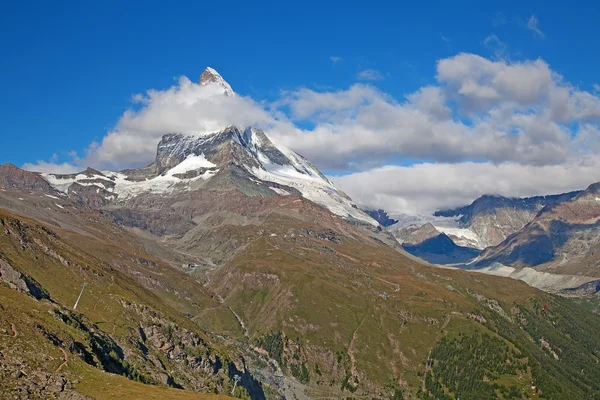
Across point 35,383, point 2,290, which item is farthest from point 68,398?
point 2,290

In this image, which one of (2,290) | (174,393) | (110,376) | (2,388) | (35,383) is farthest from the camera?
(2,290)

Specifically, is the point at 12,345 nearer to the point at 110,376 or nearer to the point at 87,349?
the point at 110,376

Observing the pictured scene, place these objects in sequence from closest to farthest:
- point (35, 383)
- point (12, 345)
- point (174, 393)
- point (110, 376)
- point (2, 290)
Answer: point (35, 383) → point (12, 345) → point (110, 376) → point (174, 393) → point (2, 290)

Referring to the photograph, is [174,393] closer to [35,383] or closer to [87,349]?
[87,349]

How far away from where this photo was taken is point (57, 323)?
189250 mm

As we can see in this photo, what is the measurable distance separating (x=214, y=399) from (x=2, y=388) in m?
66.4

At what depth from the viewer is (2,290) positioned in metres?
192

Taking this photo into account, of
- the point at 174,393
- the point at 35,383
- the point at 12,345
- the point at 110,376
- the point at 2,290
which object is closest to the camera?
the point at 35,383

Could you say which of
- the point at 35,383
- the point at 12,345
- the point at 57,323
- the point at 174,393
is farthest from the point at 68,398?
the point at 57,323

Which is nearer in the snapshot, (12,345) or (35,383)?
(35,383)

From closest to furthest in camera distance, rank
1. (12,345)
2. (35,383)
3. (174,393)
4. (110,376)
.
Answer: (35,383) → (12,345) → (110,376) → (174,393)

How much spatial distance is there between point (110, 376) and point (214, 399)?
110 feet

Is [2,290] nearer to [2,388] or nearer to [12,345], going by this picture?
[12,345]

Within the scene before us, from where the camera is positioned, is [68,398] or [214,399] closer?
[68,398]
